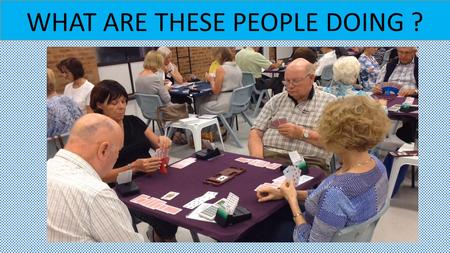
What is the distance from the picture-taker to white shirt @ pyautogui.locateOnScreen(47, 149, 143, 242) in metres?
1.27

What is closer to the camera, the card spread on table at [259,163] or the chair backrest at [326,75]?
the card spread on table at [259,163]

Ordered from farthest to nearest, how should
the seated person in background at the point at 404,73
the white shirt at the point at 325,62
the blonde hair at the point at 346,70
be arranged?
1. the white shirt at the point at 325,62
2. the seated person in background at the point at 404,73
3. the blonde hair at the point at 346,70

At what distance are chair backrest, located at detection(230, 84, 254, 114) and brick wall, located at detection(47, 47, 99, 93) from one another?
3310 millimetres

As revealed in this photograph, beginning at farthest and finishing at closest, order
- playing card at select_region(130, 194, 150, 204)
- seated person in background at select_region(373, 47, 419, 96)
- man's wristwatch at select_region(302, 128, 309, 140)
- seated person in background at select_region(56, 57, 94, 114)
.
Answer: seated person in background at select_region(373, 47, 419, 96)
seated person in background at select_region(56, 57, 94, 114)
man's wristwatch at select_region(302, 128, 309, 140)
playing card at select_region(130, 194, 150, 204)

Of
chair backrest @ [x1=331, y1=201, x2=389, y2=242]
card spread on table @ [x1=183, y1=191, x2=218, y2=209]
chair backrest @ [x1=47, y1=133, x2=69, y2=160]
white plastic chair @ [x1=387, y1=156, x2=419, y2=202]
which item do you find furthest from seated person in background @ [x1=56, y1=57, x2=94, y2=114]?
chair backrest @ [x1=331, y1=201, x2=389, y2=242]

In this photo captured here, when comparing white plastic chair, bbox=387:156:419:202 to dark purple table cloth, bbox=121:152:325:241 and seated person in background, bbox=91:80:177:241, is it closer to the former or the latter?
dark purple table cloth, bbox=121:152:325:241

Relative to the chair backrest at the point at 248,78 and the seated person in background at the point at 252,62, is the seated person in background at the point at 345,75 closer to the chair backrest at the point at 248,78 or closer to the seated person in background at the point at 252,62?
the chair backrest at the point at 248,78

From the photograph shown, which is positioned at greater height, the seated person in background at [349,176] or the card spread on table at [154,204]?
the seated person in background at [349,176]

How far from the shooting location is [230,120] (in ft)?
17.0

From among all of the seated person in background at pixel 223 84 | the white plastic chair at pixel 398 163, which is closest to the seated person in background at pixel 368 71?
the seated person in background at pixel 223 84

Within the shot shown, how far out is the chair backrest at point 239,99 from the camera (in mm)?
4743

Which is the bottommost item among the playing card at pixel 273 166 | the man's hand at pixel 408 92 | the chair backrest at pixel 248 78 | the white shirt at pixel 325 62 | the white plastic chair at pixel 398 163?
the white plastic chair at pixel 398 163

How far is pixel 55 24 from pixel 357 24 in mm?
1243

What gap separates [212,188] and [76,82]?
2588 mm
